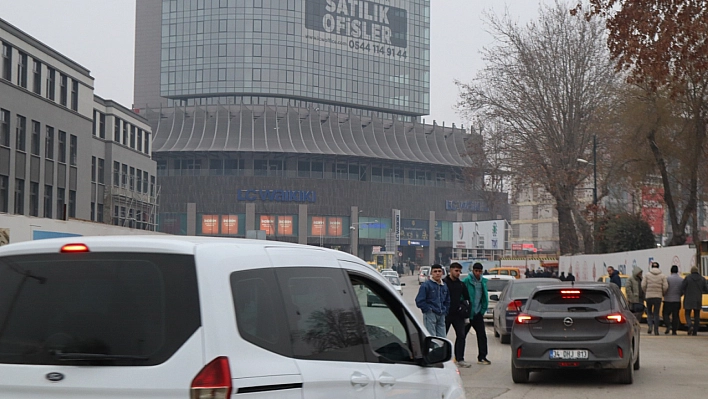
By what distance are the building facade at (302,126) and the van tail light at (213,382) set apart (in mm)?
106141

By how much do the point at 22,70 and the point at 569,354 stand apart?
4402 centimetres

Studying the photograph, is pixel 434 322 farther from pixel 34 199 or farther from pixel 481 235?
pixel 481 235

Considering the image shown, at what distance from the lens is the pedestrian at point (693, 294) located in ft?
76.2

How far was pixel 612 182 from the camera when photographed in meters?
46.2

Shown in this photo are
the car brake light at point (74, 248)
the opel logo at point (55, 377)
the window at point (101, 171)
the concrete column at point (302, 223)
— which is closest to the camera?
Result: the opel logo at point (55, 377)

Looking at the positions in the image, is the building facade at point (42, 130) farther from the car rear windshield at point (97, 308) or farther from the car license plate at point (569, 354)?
the car rear windshield at point (97, 308)

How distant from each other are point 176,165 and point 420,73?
132ft

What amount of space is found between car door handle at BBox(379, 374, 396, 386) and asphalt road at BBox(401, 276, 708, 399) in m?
7.30

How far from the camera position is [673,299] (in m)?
23.9

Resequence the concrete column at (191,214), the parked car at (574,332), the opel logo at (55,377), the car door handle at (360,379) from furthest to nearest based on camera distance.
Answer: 1. the concrete column at (191,214)
2. the parked car at (574,332)
3. the car door handle at (360,379)
4. the opel logo at (55,377)

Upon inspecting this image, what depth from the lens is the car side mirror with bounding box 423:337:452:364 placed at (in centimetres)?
572

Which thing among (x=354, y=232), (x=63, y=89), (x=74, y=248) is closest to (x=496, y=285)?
(x=74, y=248)

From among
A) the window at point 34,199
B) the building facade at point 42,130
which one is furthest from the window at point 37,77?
the window at point 34,199

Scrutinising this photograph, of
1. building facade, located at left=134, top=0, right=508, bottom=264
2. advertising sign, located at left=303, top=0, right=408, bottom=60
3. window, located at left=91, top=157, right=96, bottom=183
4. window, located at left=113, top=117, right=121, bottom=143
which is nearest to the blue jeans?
window, located at left=91, top=157, right=96, bottom=183
